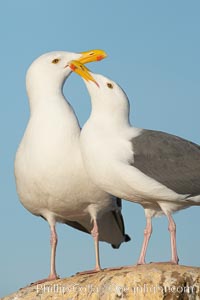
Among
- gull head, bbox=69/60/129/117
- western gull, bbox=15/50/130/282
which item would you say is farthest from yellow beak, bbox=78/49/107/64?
gull head, bbox=69/60/129/117

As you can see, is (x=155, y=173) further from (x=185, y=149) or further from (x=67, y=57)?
(x=67, y=57)

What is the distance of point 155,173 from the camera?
15898 millimetres

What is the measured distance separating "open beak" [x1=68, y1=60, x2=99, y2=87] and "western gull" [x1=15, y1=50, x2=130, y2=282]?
233mm

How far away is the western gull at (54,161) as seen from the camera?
679 inches

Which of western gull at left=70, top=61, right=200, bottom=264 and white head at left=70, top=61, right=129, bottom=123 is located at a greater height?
white head at left=70, top=61, right=129, bottom=123

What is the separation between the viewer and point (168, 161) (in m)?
16.0

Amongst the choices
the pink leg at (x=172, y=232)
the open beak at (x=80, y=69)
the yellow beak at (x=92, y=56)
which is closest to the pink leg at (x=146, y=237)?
the pink leg at (x=172, y=232)

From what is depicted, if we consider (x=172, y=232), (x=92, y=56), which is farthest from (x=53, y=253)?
(x=92, y=56)

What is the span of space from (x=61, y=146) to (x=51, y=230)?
1702 mm

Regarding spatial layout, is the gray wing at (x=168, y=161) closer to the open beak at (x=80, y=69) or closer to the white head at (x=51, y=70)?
the open beak at (x=80, y=69)

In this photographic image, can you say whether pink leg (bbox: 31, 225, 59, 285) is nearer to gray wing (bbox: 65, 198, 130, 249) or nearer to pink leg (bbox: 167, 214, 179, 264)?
gray wing (bbox: 65, 198, 130, 249)

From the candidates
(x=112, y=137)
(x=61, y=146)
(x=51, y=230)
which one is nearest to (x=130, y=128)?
(x=112, y=137)

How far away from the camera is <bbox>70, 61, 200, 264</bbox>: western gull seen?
15.7 metres

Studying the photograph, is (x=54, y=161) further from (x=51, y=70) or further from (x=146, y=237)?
(x=146, y=237)
